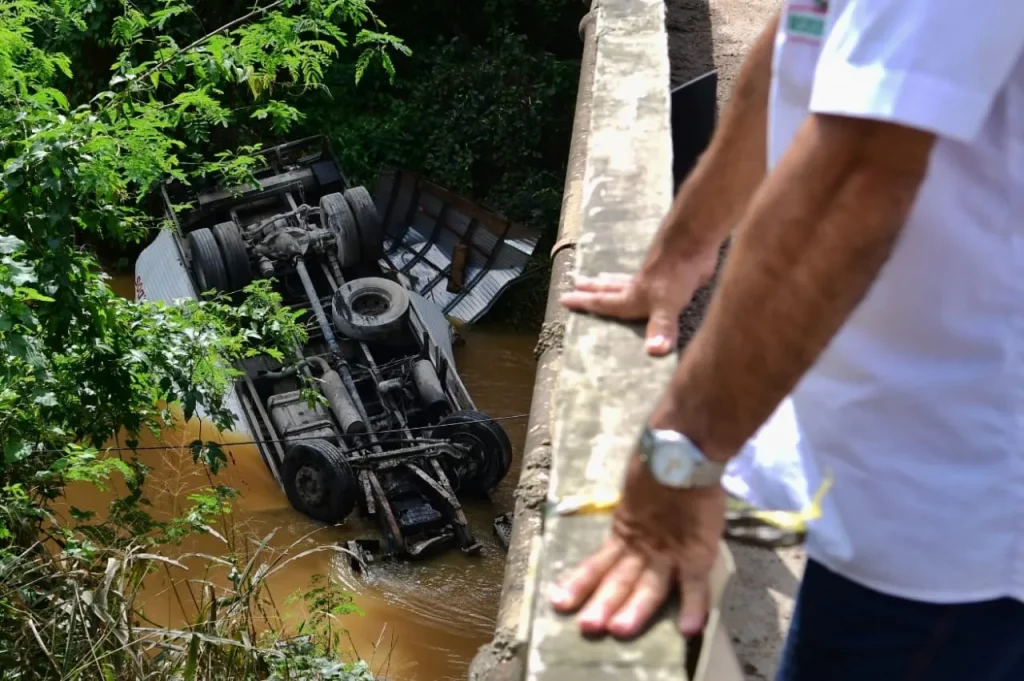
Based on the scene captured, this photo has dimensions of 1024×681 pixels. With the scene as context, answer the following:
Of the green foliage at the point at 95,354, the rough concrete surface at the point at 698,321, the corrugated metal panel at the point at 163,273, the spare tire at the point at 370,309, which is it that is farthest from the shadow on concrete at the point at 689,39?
the corrugated metal panel at the point at 163,273

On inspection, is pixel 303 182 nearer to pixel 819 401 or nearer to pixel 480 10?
pixel 480 10

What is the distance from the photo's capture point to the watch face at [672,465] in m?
1.30

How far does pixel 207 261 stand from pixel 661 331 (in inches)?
394

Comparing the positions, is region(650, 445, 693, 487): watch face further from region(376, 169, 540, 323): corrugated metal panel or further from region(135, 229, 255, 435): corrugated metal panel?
region(376, 169, 540, 323): corrugated metal panel

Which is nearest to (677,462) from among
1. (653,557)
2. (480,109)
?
(653,557)

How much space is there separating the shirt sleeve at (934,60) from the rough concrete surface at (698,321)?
2.54 feet

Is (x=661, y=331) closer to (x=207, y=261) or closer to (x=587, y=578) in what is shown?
(x=587, y=578)

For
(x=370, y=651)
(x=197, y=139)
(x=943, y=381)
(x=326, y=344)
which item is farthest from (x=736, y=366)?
(x=326, y=344)

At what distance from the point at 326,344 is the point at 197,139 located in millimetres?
5680

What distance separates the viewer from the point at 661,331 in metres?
1.98

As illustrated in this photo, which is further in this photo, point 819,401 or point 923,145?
point 819,401

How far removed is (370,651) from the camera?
9.85m

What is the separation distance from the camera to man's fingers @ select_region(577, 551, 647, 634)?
1377 millimetres

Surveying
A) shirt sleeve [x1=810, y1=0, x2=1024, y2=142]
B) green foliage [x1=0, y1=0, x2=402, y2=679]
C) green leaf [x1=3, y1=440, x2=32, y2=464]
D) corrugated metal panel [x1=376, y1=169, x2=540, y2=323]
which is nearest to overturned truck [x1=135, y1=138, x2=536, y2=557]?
corrugated metal panel [x1=376, y1=169, x2=540, y2=323]
